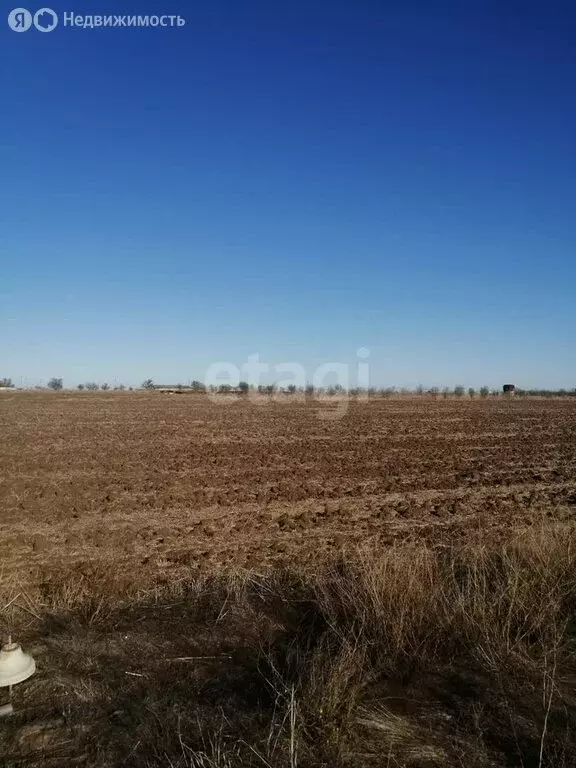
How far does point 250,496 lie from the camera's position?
567 inches

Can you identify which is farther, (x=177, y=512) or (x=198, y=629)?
(x=177, y=512)

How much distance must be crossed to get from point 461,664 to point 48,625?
3.55 metres

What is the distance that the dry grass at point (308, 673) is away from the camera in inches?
117

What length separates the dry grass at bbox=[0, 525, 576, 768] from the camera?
298 cm

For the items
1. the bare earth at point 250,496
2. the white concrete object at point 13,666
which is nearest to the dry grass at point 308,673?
the white concrete object at point 13,666

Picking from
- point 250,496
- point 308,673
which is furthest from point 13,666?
point 250,496

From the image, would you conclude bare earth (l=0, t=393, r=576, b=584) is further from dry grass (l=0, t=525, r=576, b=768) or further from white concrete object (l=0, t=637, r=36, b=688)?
white concrete object (l=0, t=637, r=36, b=688)

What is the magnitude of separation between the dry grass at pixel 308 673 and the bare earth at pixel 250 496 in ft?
9.68

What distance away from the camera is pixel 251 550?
31.1 ft

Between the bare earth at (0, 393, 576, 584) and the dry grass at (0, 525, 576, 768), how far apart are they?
295 centimetres

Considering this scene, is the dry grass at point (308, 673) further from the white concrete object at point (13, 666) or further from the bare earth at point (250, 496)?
the bare earth at point (250, 496)

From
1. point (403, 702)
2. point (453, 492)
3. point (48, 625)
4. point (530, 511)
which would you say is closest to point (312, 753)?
point (403, 702)

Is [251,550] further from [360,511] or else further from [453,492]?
[453,492]

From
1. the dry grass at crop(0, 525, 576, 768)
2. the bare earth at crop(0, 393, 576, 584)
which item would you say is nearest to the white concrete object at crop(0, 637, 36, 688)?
the dry grass at crop(0, 525, 576, 768)
